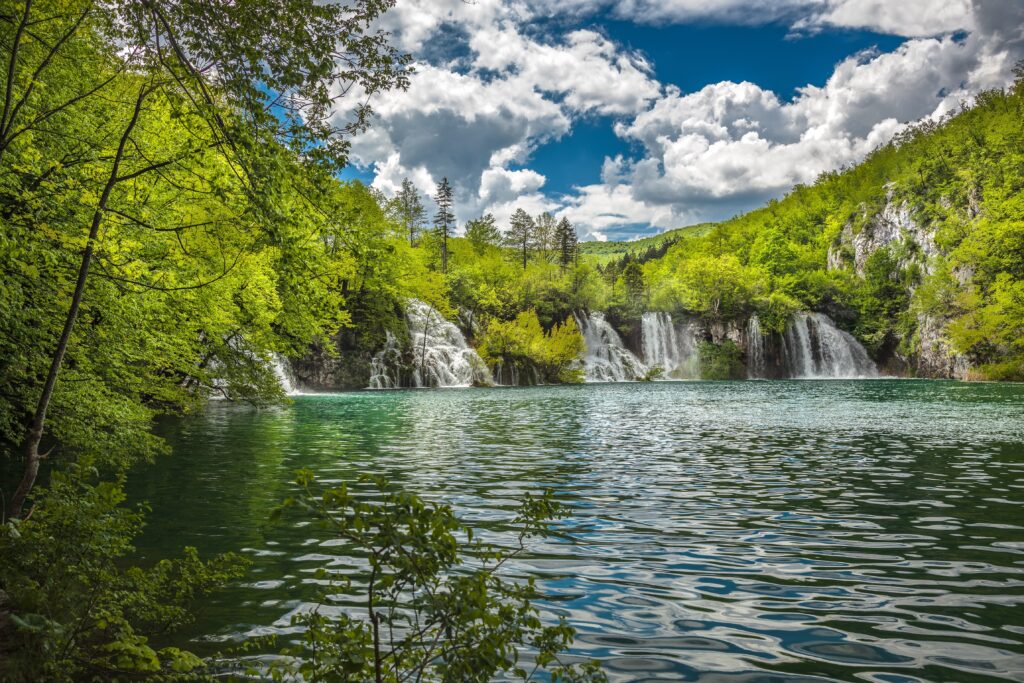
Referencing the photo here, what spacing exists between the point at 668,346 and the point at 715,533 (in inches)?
2469

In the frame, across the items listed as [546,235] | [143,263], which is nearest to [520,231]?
[546,235]

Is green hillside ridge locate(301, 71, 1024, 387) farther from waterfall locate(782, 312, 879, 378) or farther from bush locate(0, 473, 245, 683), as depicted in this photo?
bush locate(0, 473, 245, 683)

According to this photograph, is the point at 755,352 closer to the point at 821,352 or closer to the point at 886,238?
the point at 821,352

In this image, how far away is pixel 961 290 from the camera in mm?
53250

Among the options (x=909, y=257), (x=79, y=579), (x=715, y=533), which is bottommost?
(x=715, y=533)

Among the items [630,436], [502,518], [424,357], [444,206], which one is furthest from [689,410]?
[444,206]

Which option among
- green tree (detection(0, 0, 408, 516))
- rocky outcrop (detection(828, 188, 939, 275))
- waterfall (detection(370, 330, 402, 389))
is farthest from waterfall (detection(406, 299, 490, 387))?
rocky outcrop (detection(828, 188, 939, 275))

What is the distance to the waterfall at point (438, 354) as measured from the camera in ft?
169

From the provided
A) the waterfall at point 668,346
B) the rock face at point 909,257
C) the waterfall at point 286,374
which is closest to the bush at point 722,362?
the waterfall at point 668,346

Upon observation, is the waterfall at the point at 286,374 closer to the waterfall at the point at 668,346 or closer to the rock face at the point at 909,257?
the waterfall at the point at 668,346

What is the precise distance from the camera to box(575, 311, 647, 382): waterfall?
62.6m

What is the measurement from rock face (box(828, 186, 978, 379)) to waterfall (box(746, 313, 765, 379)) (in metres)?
13.5

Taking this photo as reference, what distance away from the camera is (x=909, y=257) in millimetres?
69062

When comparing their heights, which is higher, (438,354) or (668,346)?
(668,346)
